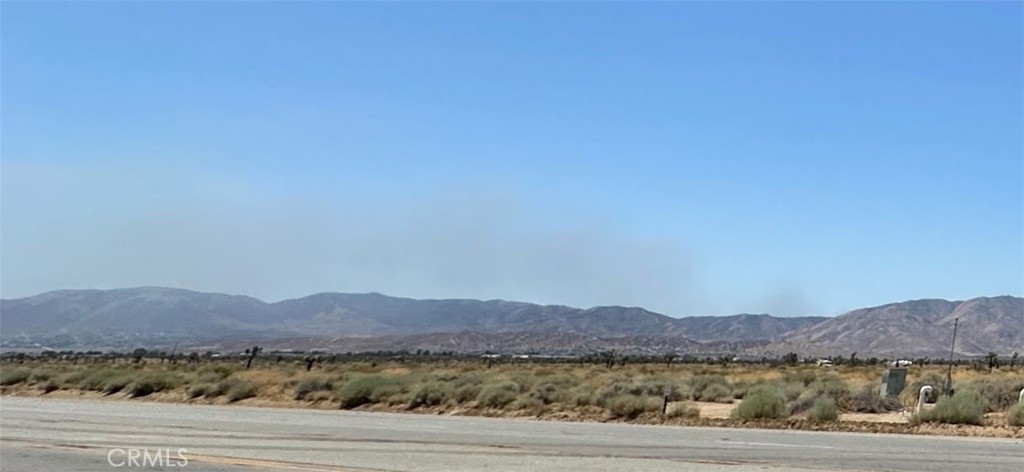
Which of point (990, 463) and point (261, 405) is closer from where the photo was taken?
point (990, 463)

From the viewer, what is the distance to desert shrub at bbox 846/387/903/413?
105ft

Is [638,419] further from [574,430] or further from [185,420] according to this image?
[185,420]

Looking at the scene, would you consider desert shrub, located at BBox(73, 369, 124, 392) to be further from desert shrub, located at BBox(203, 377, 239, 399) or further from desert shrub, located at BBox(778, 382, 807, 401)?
desert shrub, located at BBox(778, 382, 807, 401)

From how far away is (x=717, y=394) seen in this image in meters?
39.4

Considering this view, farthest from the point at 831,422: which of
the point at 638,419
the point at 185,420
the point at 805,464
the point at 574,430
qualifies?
the point at 185,420

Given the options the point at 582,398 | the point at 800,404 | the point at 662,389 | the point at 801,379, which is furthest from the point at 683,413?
the point at 801,379

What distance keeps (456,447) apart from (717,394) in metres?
21.5

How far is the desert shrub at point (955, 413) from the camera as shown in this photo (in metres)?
26.4

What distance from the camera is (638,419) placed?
1158 inches

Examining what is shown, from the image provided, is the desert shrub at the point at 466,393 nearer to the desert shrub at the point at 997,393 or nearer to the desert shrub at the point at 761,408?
the desert shrub at the point at 761,408

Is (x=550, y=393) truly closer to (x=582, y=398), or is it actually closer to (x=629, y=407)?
(x=582, y=398)

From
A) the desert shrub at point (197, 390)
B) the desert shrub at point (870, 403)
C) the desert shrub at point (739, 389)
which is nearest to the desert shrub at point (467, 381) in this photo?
the desert shrub at point (739, 389)

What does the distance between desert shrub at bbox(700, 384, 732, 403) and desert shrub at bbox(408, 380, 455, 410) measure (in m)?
9.18

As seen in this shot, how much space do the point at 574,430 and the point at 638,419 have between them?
527 centimetres
